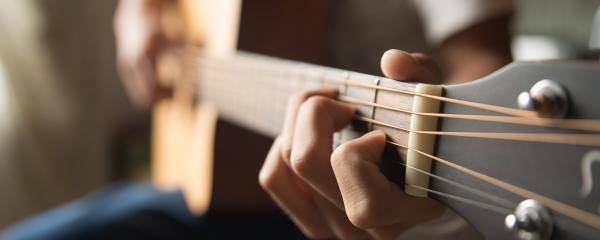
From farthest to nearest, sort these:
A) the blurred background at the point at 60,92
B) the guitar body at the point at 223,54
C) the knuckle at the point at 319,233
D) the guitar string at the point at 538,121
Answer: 1. the blurred background at the point at 60,92
2. the guitar body at the point at 223,54
3. the knuckle at the point at 319,233
4. the guitar string at the point at 538,121

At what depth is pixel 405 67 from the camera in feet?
1.00

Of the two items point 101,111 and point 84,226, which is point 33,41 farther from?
point 84,226

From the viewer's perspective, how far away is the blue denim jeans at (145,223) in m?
0.78

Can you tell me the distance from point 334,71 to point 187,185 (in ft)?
2.09

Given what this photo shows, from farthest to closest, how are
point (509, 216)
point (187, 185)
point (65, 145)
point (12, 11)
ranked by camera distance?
point (65, 145), point (12, 11), point (187, 185), point (509, 216)

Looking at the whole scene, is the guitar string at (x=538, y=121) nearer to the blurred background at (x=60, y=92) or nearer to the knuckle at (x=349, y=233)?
the knuckle at (x=349, y=233)

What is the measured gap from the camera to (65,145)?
139 cm

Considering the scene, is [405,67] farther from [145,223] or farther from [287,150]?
[145,223]

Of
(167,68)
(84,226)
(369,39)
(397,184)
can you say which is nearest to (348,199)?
(397,184)

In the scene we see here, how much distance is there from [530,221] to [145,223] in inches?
26.2

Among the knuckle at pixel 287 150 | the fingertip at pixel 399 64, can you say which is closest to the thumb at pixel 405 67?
the fingertip at pixel 399 64

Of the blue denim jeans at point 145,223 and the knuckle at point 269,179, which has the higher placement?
the knuckle at point 269,179

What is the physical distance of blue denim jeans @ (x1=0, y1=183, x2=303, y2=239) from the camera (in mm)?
782

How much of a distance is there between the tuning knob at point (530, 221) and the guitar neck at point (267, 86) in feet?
0.25
